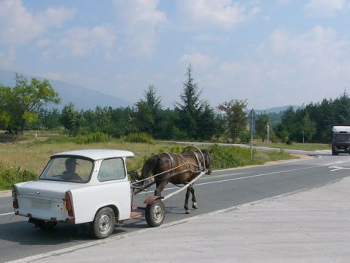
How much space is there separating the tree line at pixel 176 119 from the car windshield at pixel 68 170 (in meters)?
56.6

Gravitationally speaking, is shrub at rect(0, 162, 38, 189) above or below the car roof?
below

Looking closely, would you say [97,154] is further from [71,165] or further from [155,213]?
[155,213]

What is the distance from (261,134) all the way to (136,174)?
6841 cm

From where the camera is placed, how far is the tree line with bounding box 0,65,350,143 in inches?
2721

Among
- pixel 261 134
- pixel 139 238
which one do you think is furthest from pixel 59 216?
pixel 261 134

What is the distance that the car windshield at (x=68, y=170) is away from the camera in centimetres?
877

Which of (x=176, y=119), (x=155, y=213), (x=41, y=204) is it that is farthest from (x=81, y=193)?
(x=176, y=119)

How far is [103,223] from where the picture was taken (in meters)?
8.73

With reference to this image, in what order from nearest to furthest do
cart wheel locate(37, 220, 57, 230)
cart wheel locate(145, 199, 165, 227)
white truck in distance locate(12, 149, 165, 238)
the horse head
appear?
white truck in distance locate(12, 149, 165, 238) → cart wheel locate(37, 220, 57, 230) → cart wheel locate(145, 199, 165, 227) → the horse head

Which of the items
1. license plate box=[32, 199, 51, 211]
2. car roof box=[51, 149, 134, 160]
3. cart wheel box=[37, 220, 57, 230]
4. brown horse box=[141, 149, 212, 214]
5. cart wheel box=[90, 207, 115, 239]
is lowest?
cart wheel box=[37, 220, 57, 230]

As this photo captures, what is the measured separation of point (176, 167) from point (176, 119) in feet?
202

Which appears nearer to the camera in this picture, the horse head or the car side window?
the car side window

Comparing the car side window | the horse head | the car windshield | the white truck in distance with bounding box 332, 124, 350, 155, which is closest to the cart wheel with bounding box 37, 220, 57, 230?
the car windshield

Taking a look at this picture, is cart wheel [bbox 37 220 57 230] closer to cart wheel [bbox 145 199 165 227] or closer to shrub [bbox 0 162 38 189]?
cart wheel [bbox 145 199 165 227]
